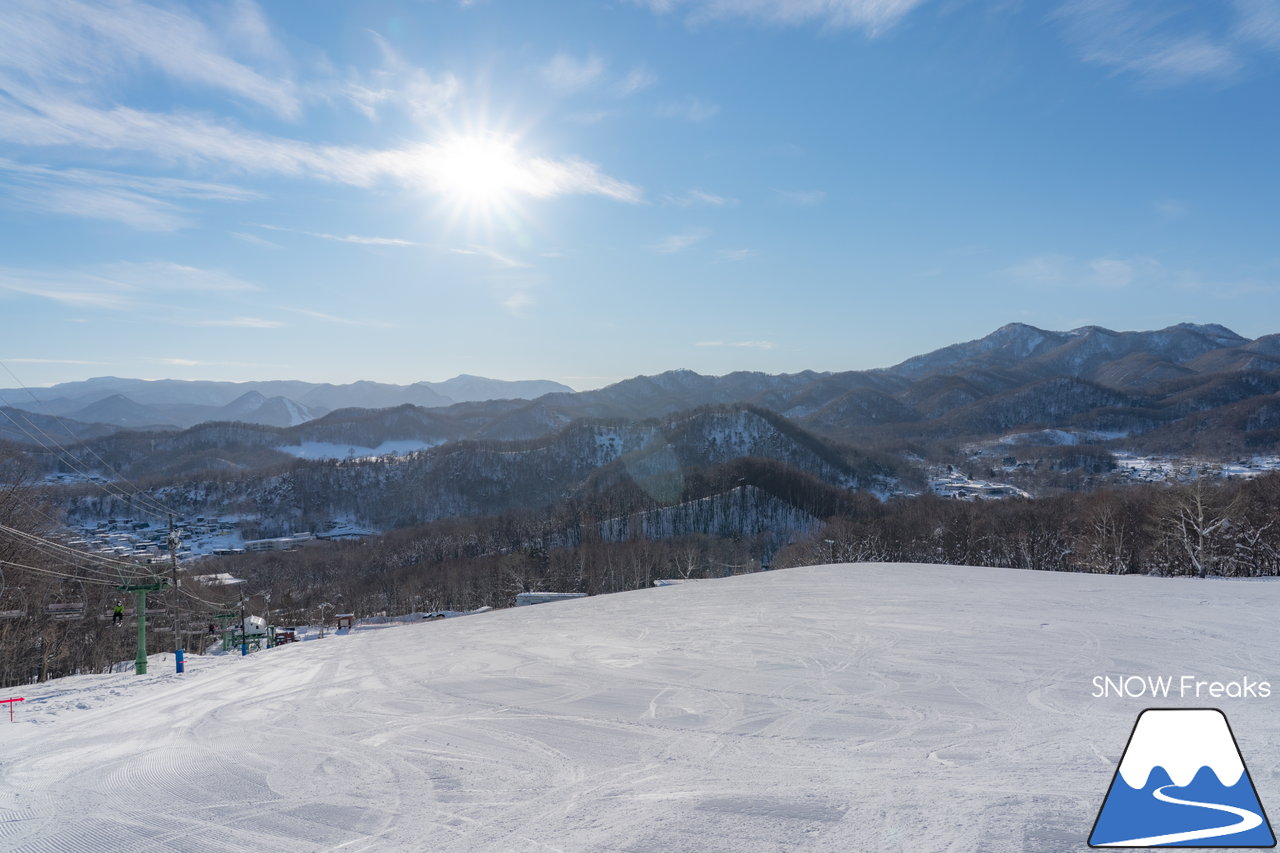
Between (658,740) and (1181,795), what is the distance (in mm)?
5237

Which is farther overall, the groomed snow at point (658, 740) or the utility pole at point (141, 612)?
the utility pole at point (141, 612)

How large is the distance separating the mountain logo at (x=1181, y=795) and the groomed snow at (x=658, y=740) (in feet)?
1.16

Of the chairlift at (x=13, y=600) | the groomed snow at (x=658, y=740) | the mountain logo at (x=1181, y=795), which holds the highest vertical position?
the mountain logo at (x=1181, y=795)

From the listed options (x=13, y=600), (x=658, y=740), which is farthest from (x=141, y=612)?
(x=658, y=740)

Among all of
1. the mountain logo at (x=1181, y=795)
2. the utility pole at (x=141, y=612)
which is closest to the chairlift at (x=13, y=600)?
the utility pole at (x=141, y=612)

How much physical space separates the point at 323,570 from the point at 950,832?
13970 centimetres

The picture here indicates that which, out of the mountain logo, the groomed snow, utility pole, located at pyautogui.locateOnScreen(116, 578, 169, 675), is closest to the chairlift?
utility pole, located at pyautogui.locateOnScreen(116, 578, 169, 675)

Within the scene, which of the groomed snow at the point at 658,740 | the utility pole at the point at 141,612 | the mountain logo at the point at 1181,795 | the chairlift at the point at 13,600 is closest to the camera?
the mountain logo at the point at 1181,795

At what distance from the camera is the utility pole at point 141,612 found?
1839 centimetres

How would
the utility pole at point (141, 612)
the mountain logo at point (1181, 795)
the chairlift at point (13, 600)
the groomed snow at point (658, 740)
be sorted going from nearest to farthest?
the mountain logo at point (1181, 795) < the groomed snow at point (658, 740) < the utility pole at point (141, 612) < the chairlift at point (13, 600)

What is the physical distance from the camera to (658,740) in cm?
795

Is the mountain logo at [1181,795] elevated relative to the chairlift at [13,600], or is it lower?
elevated

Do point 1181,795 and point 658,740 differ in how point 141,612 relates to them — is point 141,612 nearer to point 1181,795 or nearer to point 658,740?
point 658,740

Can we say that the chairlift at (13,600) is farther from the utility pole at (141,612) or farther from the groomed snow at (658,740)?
the groomed snow at (658,740)
